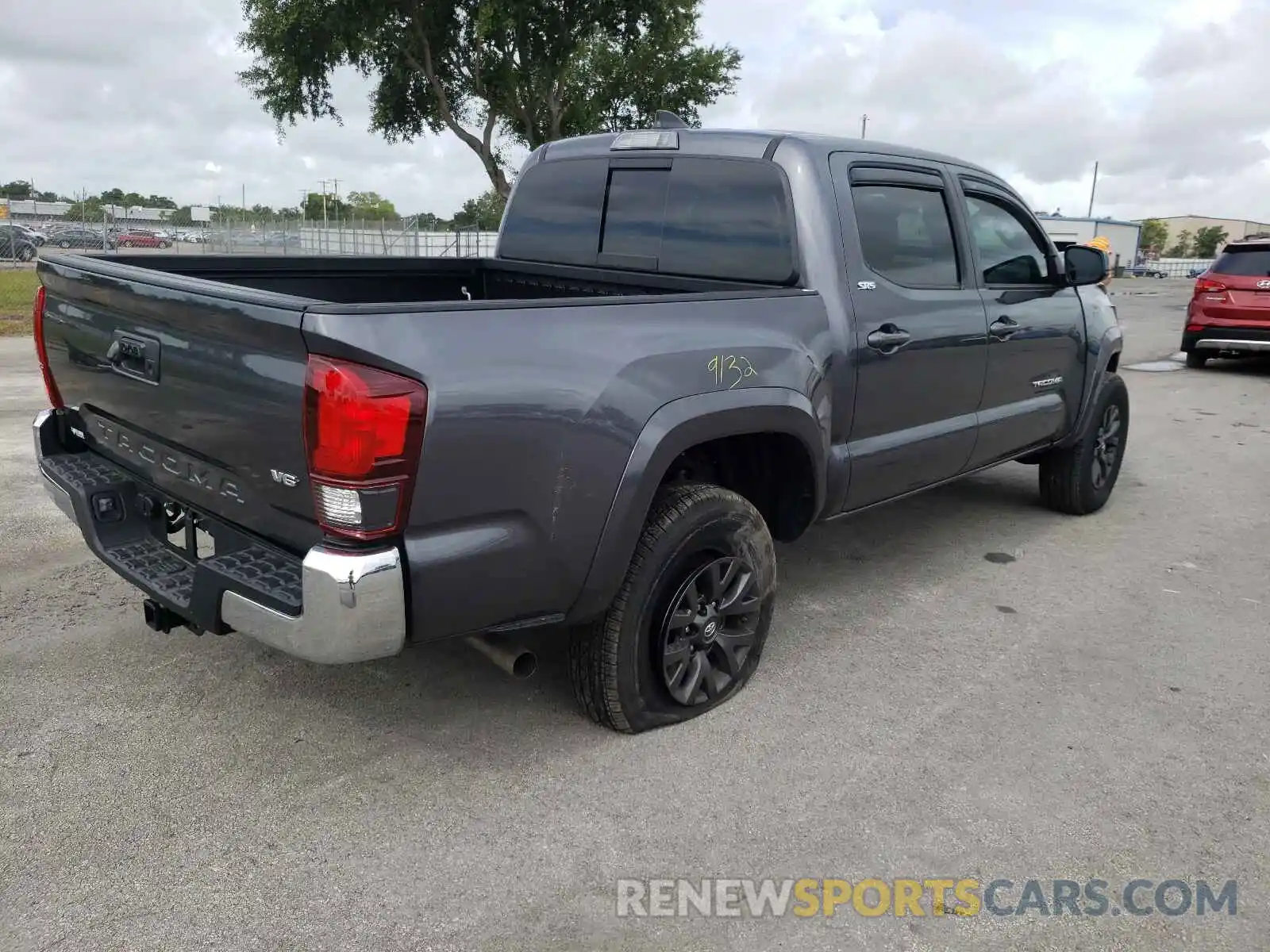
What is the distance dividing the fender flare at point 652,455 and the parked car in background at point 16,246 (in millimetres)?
28808

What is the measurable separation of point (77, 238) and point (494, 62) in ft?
54.7

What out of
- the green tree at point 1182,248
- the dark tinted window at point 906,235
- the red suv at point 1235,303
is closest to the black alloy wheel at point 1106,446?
the dark tinted window at point 906,235

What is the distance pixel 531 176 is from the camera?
4.80 m

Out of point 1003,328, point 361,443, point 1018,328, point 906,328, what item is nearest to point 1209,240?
point 1018,328

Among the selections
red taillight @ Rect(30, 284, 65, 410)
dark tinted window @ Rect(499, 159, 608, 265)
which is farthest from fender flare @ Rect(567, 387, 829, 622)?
red taillight @ Rect(30, 284, 65, 410)

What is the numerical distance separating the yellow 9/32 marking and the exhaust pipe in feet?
3.28

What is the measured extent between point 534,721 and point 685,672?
0.52 m

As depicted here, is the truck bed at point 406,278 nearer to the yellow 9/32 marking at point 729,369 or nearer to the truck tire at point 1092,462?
the yellow 9/32 marking at point 729,369

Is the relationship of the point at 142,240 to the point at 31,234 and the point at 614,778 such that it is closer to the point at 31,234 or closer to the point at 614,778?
the point at 31,234

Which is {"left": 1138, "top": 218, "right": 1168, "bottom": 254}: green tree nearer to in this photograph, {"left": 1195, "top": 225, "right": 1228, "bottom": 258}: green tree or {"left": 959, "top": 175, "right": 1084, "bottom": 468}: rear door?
{"left": 1195, "top": 225, "right": 1228, "bottom": 258}: green tree

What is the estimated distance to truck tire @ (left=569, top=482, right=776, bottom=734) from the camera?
3.11 meters

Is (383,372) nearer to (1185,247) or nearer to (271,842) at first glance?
(271,842)

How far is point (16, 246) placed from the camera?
27.1 meters

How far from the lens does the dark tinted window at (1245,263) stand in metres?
12.0
